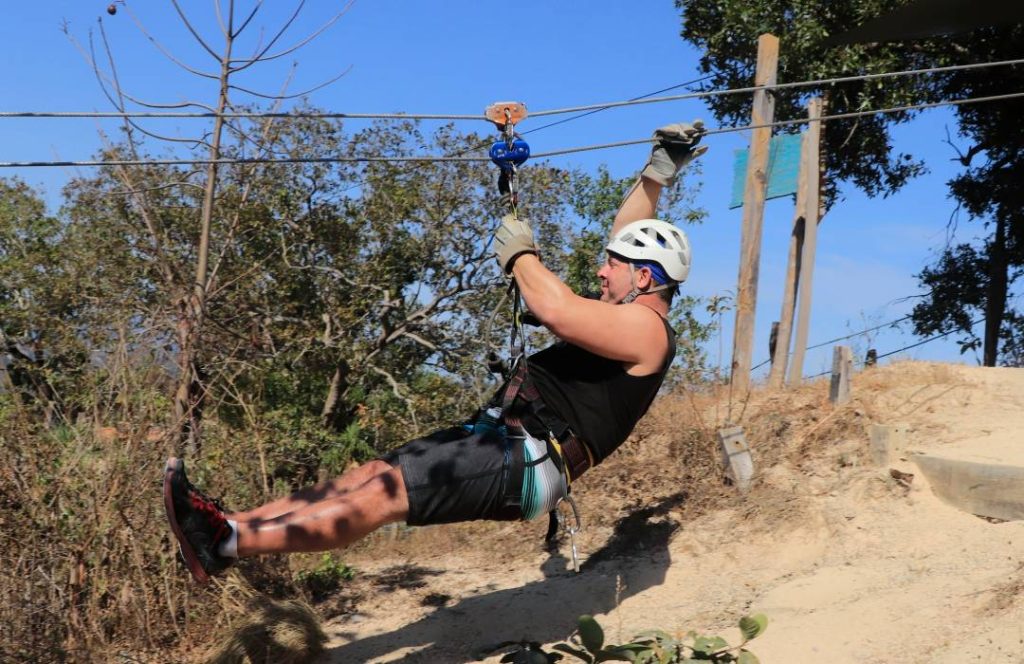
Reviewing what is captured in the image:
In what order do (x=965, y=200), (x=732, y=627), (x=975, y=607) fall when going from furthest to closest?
(x=965, y=200)
(x=732, y=627)
(x=975, y=607)

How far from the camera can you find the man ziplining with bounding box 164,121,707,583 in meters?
3.78

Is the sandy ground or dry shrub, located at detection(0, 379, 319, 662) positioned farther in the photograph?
the sandy ground

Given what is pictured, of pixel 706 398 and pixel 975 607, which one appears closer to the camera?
pixel 975 607

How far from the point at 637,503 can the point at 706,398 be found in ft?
4.66

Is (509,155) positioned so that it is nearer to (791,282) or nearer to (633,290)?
(633,290)

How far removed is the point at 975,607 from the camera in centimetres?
438

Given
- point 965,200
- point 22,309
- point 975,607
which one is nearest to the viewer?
point 975,607

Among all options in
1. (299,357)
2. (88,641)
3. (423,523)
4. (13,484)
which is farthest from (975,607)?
(299,357)

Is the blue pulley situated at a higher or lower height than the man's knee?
higher

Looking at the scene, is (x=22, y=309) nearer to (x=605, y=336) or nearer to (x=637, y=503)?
(x=637, y=503)

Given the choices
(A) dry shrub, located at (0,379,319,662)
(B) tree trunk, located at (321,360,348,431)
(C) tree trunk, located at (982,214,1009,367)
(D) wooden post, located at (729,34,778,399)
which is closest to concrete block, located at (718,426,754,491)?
(D) wooden post, located at (729,34,778,399)

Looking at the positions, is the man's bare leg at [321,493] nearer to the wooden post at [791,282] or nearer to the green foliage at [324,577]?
the green foliage at [324,577]

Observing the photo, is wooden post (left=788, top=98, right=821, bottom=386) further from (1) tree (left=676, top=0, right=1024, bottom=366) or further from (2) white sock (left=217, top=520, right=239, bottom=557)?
(2) white sock (left=217, top=520, right=239, bottom=557)

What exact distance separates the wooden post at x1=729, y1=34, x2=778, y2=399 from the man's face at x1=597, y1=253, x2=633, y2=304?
350 centimetres
